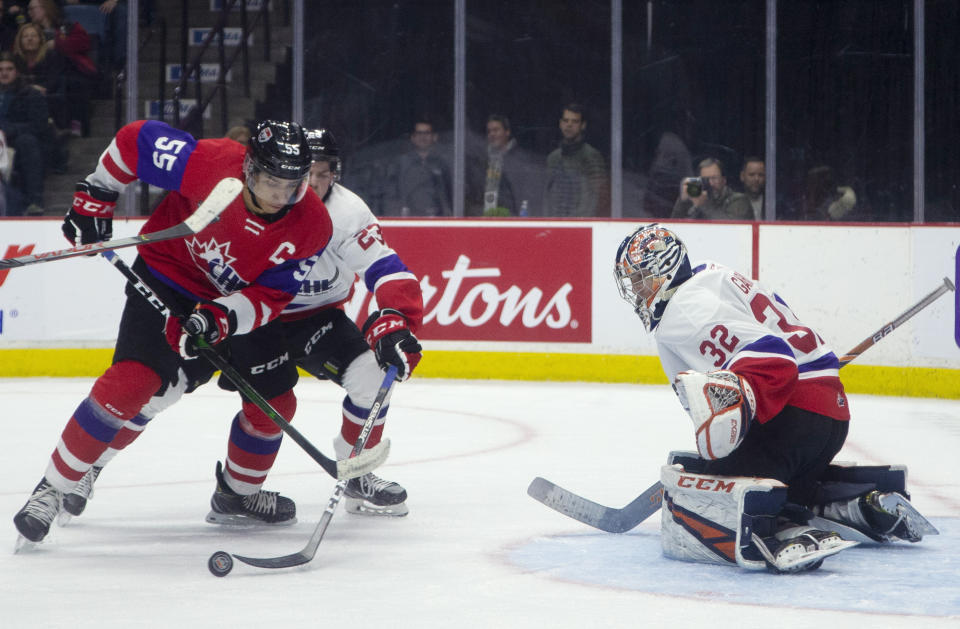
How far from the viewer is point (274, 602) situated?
254cm

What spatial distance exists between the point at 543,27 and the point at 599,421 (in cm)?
354

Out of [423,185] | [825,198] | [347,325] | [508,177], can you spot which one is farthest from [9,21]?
[347,325]

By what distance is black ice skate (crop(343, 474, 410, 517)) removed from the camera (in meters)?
3.47

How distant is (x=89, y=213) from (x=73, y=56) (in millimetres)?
4986

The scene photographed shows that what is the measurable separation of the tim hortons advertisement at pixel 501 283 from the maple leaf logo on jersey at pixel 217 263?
3.49 metres

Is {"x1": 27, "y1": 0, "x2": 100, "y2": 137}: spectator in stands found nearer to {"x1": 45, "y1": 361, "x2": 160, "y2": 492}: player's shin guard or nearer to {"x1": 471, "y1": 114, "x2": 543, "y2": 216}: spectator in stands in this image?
{"x1": 471, "y1": 114, "x2": 543, "y2": 216}: spectator in stands

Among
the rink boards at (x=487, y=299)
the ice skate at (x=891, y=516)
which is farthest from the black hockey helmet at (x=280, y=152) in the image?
the rink boards at (x=487, y=299)

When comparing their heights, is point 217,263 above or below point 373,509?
above

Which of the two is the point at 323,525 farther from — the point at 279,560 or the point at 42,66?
the point at 42,66

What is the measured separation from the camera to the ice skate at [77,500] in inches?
→ 129

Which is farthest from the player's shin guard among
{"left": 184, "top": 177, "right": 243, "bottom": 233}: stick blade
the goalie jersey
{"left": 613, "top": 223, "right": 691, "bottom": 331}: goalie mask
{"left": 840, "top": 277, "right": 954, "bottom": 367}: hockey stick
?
{"left": 840, "top": 277, "right": 954, "bottom": 367}: hockey stick

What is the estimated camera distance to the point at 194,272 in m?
3.21

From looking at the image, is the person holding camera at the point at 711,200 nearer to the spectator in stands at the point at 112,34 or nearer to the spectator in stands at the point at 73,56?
the spectator in stands at the point at 112,34

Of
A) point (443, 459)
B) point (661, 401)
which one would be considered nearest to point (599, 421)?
point (661, 401)
